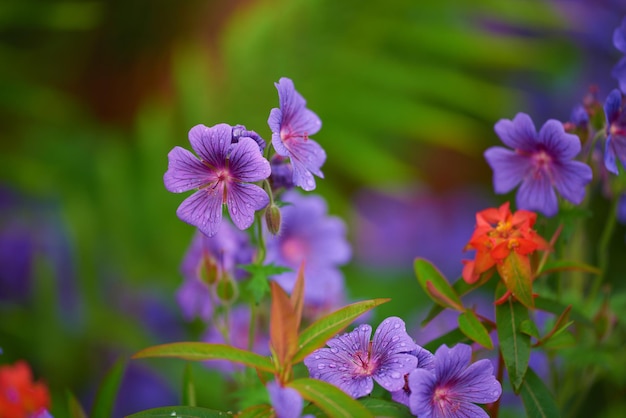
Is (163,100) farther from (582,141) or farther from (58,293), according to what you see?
(582,141)

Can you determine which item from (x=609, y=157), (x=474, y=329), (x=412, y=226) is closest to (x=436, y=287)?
(x=474, y=329)

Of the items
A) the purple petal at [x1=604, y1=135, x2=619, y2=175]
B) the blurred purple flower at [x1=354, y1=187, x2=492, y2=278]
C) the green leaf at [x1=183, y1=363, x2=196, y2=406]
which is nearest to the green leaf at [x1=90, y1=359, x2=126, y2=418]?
the green leaf at [x1=183, y1=363, x2=196, y2=406]

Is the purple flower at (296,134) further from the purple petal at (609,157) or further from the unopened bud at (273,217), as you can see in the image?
the purple petal at (609,157)

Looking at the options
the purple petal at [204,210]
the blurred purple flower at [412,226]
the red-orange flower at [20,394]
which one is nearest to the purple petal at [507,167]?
the purple petal at [204,210]

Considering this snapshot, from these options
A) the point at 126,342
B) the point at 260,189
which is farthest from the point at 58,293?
the point at 260,189

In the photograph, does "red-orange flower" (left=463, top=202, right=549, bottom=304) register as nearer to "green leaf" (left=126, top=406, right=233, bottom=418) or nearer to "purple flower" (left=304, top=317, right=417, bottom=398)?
"purple flower" (left=304, top=317, right=417, bottom=398)

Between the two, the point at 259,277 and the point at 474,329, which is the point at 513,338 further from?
the point at 259,277

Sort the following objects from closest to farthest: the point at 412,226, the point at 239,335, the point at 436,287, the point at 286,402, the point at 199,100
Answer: the point at 286,402, the point at 436,287, the point at 239,335, the point at 199,100, the point at 412,226
